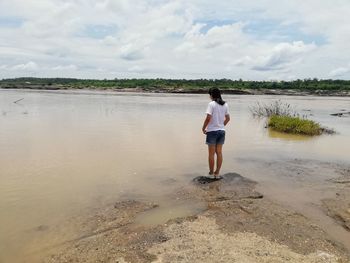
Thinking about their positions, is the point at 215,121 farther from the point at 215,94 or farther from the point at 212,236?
the point at 212,236

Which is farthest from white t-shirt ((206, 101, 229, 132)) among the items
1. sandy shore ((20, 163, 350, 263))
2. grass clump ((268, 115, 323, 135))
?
grass clump ((268, 115, 323, 135))

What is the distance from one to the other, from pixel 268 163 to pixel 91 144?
223 inches

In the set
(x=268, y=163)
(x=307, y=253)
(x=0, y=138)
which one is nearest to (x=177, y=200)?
(x=307, y=253)

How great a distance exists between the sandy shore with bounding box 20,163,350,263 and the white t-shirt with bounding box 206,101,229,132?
1.70 m

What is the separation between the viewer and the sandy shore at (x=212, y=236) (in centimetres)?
483

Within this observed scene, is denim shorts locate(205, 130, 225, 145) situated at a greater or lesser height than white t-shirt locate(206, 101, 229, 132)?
lesser

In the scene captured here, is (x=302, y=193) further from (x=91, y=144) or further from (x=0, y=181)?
(x=91, y=144)

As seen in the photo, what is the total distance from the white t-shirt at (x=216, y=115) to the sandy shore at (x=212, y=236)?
1.70 m

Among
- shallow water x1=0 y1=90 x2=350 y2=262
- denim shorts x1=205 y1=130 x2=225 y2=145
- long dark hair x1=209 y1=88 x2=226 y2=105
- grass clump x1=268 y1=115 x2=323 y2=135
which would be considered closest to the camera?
shallow water x1=0 y1=90 x2=350 y2=262

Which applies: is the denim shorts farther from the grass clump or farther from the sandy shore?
the grass clump

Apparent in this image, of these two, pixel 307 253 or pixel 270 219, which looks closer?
pixel 307 253

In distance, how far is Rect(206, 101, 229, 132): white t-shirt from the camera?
27.1 ft

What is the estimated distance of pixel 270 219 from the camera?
242 inches

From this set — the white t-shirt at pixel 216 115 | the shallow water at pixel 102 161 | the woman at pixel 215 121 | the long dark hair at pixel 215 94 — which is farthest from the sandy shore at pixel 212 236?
the long dark hair at pixel 215 94
